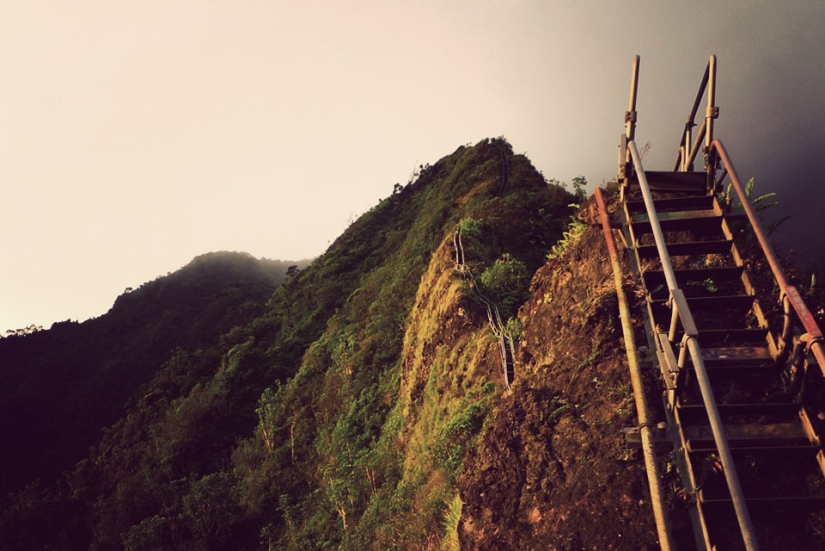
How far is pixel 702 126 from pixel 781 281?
2.58m

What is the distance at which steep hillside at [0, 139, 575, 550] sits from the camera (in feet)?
32.4

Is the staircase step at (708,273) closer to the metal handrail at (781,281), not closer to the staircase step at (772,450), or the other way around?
the metal handrail at (781,281)

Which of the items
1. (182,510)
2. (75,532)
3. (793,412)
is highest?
(793,412)

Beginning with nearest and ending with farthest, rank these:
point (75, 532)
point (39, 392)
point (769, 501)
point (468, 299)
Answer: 1. point (769, 501)
2. point (468, 299)
3. point (75, 532)
4. point (39, 392)

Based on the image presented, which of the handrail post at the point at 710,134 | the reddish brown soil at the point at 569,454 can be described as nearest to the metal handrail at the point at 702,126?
the handrail post at the point at 710,134

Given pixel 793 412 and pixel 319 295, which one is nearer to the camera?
pixel 793 412

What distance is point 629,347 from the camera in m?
4.11

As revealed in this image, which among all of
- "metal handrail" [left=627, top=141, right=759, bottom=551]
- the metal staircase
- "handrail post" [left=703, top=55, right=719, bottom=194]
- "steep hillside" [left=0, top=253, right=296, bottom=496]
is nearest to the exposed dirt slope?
the metal staircase

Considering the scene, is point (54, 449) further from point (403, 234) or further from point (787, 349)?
point (787, 349)

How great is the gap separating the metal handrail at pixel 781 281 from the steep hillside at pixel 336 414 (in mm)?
4254

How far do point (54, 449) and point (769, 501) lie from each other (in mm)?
32558

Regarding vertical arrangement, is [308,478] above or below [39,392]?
below

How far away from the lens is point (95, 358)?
34094 millimetres

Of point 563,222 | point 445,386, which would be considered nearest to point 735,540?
point 445,386
